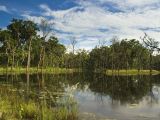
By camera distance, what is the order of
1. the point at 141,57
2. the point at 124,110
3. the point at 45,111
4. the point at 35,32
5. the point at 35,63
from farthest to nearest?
the point at 141,57, the point at 35,63, the point at 35,32, the point at 124,110, the point at 45,111

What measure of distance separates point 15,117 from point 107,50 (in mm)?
106026

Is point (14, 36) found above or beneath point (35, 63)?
above

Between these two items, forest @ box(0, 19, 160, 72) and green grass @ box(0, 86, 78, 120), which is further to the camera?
forest @ box(0, 19, 160, 72)

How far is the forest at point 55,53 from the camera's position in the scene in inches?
3610

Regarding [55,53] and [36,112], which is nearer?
[36,112]

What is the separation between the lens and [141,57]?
12388 cm

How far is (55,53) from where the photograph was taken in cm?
11731

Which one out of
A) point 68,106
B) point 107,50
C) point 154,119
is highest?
point 107,50

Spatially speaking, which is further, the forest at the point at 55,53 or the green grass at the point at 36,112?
the forest at the point at 55,53

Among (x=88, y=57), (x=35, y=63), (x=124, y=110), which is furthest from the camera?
(x=88, y=57)

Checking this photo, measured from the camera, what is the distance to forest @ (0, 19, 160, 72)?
301 feet

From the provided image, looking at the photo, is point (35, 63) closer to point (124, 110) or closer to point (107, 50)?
point (107, 50)

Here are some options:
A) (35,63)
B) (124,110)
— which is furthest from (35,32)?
(124,110)

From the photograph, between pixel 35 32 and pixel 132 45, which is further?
pixel 132 45
